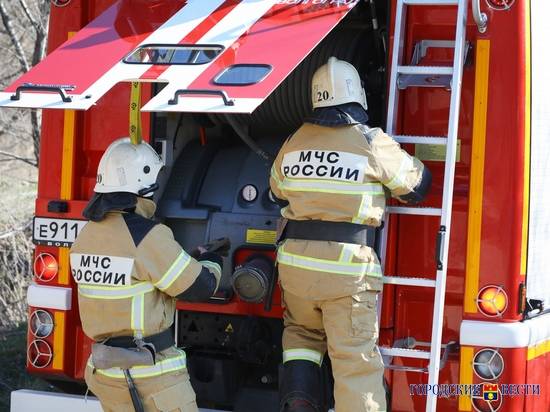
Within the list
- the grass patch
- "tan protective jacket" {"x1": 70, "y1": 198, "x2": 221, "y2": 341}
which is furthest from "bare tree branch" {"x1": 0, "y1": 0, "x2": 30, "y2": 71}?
"tan protective jacket" {"x1": 70, "y1": 198, "x2": 221, "y2": 341}

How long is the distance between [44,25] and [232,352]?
4.91m

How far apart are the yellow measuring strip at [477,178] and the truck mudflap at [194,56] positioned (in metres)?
0.59

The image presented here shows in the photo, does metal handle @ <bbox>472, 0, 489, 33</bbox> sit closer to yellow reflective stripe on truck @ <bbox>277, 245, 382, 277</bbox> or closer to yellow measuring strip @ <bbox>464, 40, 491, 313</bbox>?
yellow measuring strip @ <bbox>464, 40, 491, 313</bbox>

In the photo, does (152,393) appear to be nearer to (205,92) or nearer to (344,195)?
(344,195)

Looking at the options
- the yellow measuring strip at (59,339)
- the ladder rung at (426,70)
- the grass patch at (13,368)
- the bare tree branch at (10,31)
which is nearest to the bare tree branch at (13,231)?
the grass patch at (13,368)

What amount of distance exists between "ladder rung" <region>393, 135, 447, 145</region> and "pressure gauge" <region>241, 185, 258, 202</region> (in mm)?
949

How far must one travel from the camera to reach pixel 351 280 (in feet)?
13.0

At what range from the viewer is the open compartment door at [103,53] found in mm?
3674

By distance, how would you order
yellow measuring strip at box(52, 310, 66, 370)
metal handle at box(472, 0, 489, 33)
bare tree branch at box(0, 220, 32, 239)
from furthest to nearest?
bare tree branch at box(0, 220, 32, 239) < yellow measuring strip at box(52, 310, 66, 370) < metal handle at box(472, 0, 489, 33)

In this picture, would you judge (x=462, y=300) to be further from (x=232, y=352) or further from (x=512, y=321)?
(x=232, y=352)

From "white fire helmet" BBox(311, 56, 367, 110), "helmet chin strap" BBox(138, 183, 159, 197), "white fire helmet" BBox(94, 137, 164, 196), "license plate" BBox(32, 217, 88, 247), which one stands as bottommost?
"license plate" BBox(32, 217, 88, 247)

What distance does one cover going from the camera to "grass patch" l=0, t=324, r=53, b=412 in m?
6.48

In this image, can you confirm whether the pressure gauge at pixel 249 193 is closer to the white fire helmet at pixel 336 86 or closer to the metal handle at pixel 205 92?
the white fire helmet at pixel 336 86

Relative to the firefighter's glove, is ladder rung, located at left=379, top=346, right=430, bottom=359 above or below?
below
